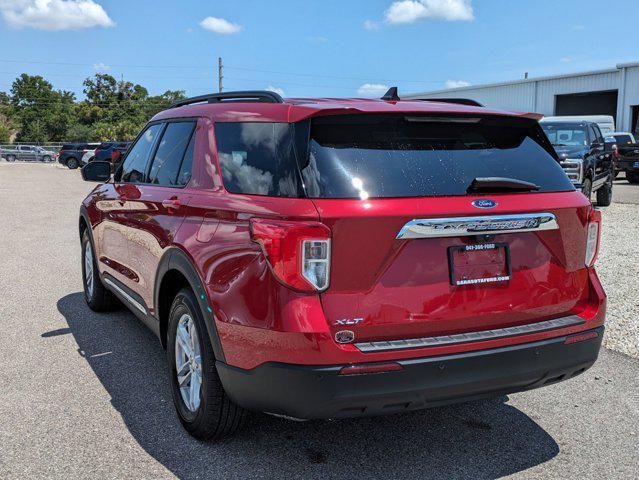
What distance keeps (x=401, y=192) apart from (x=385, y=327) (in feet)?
1.99

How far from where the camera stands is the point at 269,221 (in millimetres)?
2850

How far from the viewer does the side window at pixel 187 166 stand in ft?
12.6

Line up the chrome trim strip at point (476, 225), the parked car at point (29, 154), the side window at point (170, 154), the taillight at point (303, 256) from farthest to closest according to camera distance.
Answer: the parked car at point (29, 154), the side window at point (170, 154), the chrome trim strip at point (476, 225), the taillight at point (303, 256)

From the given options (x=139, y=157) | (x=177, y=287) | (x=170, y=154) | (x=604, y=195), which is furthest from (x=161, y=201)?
(x=604, y=195)

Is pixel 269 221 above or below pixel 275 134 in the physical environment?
below

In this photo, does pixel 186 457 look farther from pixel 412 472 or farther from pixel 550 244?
pixel 550 244

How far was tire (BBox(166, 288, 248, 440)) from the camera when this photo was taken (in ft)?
10.9

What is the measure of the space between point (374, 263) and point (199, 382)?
1.30 metres

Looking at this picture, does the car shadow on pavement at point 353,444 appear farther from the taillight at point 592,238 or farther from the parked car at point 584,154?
the parked car at point 584,154

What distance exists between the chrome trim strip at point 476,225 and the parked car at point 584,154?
37.3ft

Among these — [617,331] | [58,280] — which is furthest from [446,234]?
[58,280]

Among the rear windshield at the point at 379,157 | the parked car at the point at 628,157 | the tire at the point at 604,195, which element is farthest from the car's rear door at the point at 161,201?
the parked car at the point at 628,157

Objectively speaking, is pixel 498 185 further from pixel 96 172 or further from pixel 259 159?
pixel 96 172

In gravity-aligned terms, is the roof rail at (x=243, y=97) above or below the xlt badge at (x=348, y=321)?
above
